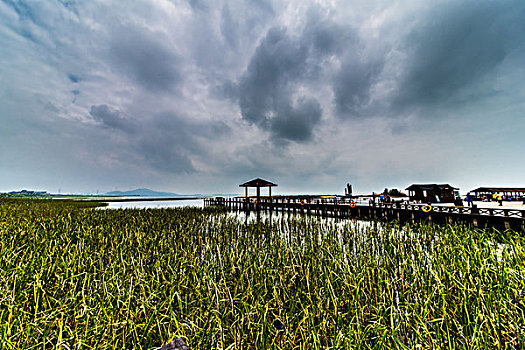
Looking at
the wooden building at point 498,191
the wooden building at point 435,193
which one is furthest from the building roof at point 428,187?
the wooden building at point 498,191

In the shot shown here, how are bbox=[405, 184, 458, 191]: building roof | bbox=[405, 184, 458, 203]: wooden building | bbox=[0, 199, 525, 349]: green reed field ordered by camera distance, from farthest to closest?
bbox=[405, 184, 458, 191]: building roof → bbox=[405, 184, 458, 203]: wooden building → bbox=[0, 199, 525, 349]: green reed field

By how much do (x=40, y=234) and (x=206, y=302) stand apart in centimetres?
685

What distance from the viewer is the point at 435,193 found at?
27312 mm

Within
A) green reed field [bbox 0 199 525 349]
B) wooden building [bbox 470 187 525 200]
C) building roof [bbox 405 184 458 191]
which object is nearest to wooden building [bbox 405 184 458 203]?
building roof [bbox 405 184 458 191]

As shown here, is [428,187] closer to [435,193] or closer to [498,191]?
Answer: [435,193]

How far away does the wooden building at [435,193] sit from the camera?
27.0 meters

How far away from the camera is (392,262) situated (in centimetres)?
520

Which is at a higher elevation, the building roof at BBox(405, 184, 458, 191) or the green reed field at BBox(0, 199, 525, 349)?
the building roof at BBox(405, 184, 458, 191)

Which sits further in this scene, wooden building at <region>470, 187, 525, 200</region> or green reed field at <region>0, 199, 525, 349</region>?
wooden building at <region>470, 187, 525, 200</region>

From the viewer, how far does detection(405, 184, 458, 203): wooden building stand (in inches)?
1063

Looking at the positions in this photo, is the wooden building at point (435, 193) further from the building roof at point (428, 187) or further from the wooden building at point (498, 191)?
the wooden building at point (498, 191)

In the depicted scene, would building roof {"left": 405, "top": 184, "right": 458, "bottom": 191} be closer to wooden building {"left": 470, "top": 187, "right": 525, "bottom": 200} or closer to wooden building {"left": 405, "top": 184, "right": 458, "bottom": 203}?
wooden building {"left": 405, "top": 184, "right": 458, "bottom": 203}

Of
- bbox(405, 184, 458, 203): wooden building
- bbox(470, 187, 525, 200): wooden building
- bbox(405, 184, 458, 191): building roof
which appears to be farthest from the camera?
bbox(470, 187, 525, 200): wooden building

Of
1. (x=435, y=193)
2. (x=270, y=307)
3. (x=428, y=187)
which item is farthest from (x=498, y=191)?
(x=270, y=307)
